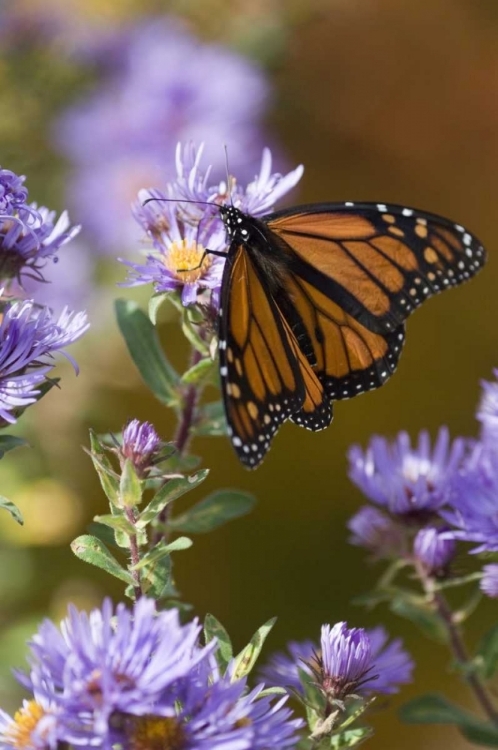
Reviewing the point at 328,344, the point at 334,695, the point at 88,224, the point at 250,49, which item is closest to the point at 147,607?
the point at 334,695

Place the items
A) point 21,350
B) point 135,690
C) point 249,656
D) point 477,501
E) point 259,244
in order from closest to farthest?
point 135,690
point 249,656
point 21,350
point 477,501
point 259,244

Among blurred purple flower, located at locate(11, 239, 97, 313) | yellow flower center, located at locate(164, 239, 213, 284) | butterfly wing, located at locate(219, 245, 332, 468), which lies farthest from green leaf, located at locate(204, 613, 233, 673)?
blurred purple flower, located at locate(11, 239, 97, 313)

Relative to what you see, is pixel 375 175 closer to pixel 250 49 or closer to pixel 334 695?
pixel 250 49

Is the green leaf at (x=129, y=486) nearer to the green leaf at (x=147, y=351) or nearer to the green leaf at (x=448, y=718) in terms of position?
the green leaf at (x=147, y=351)

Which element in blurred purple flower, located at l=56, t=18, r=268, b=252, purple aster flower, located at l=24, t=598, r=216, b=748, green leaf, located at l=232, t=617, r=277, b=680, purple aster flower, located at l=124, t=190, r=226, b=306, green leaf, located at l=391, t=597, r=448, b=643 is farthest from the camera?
blurred purple flower, located at l=56, t=18, r=268, b=252

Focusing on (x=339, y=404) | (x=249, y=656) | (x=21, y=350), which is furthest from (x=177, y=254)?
(x=339, y=404)

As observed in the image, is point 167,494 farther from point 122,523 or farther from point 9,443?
point 9,443

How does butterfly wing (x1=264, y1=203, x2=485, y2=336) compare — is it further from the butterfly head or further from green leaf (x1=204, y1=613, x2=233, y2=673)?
green leaf (x1=204, y1=613, x2=233, y2=673)
